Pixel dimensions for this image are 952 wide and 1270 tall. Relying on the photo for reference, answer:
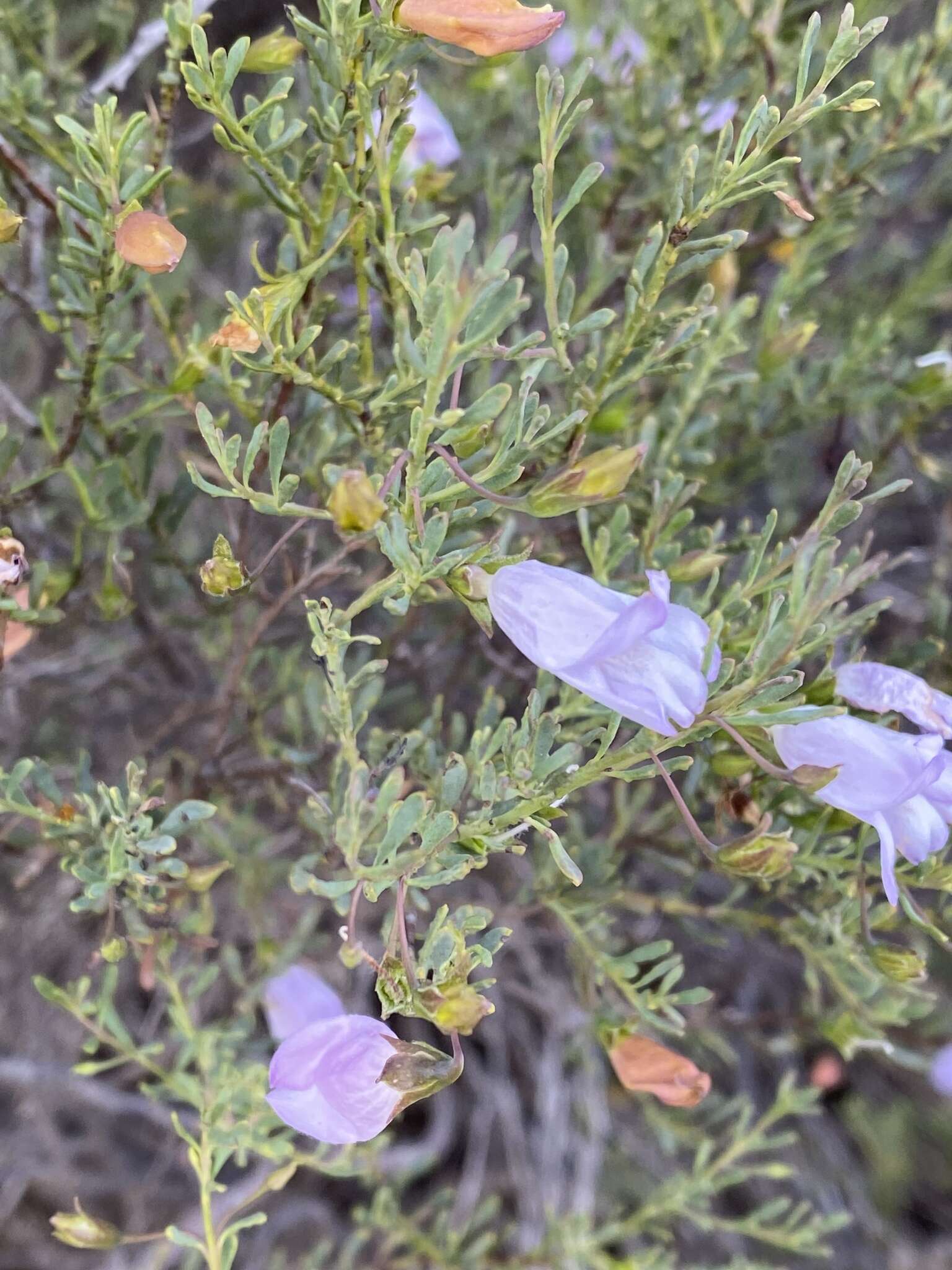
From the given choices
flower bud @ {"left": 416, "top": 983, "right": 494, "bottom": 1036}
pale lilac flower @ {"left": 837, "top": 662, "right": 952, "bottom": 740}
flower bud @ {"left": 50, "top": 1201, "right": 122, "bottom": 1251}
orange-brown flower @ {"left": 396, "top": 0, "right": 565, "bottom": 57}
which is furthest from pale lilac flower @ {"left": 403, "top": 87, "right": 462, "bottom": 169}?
flower bud @ {"left": 50, "top": 1201, "right": 122, "bottom": 1251}

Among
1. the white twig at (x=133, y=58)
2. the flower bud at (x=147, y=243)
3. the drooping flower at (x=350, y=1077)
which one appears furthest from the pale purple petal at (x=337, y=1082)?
the white twig at (x=133, y=58)

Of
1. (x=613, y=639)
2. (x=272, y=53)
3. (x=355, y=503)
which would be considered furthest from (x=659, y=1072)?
(x=272, y=53)

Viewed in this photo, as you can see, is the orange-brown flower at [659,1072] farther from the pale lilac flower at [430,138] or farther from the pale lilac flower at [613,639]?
the pale lilac flower at [430,138]

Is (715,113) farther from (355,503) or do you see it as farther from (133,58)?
(355,503)

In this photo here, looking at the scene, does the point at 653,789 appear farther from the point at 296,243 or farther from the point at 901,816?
the point at 296,243

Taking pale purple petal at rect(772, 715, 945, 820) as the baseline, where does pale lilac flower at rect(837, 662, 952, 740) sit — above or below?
above

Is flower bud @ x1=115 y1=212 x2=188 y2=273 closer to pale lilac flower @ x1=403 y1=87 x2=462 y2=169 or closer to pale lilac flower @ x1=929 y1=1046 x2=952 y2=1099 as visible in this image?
pale lilac flower @ x1=403 y1=87 x2=462 y2=169
